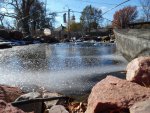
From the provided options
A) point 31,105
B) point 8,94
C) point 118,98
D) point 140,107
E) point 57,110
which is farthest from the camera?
point 8,94

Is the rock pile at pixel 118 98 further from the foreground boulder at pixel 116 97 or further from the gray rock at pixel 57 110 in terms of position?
the gray rock at pixel 57 110

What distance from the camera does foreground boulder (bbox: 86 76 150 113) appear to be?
160 inches

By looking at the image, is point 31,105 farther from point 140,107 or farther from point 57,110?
point 140,107

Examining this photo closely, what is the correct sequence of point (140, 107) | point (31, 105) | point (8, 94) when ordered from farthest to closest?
point (8, 94) < point (31, 105) < point (140, 107)

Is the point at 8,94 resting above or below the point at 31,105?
above

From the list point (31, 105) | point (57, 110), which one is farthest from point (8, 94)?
point (57, 110)

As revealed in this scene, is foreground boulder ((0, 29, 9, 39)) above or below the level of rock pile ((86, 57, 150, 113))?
above

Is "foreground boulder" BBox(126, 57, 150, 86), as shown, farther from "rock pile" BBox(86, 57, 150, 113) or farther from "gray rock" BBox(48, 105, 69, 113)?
"gray rock" BBox(48, 105, 69, 113)

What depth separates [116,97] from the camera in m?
4.16

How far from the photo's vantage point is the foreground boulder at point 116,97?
407 cm

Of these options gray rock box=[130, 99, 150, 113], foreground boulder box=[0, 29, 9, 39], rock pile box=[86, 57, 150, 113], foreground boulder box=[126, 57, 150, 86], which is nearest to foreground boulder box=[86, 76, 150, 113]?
rock pile box=[86, 57, 150, 113]

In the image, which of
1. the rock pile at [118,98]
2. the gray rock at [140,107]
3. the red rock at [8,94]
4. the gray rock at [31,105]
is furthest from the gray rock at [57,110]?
the gray rock at [140,107]

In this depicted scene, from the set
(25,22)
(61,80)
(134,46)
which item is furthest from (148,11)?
(61,80)

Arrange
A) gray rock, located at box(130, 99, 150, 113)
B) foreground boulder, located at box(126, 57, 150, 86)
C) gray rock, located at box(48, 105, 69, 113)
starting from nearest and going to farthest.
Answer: gray rock, located at box(130, 99, 150, 113) → gray rock, located at box(48, 105, 69, 113) → foreground boulder, located at box(126, 57, 150, 86)
